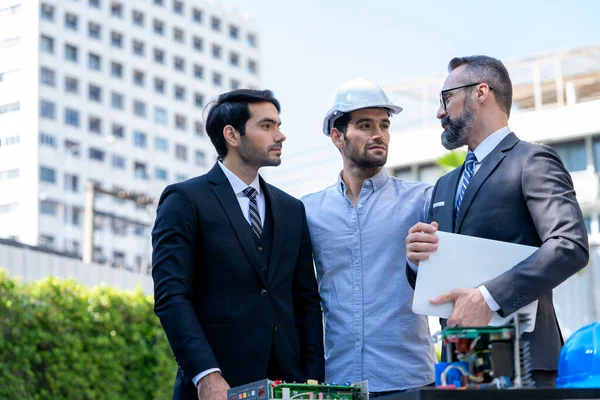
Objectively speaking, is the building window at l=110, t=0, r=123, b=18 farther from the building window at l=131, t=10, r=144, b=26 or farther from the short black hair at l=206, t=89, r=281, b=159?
the short black hair at l=206, t=89, r=281, b=159

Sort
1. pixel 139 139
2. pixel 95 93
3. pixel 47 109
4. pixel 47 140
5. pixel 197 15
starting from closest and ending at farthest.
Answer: pixel 47 140, pixel 47 109, pixel 95 93, pixel 139 139, pixel 197 15

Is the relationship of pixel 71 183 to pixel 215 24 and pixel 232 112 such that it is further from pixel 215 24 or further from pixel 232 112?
pixel 232 112

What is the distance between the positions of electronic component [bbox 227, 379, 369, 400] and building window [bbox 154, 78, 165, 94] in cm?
8585

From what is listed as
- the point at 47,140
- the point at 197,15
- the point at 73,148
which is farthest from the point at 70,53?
the point at 197,15

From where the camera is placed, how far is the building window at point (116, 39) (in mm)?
83750

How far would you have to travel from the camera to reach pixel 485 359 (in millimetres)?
2760

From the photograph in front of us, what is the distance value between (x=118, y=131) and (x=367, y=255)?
79961 mm

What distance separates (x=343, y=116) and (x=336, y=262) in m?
0.70

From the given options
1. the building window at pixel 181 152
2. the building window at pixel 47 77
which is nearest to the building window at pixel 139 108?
the building window at pixel 181 152

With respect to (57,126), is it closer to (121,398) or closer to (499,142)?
(121,398)

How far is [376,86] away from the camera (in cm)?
493

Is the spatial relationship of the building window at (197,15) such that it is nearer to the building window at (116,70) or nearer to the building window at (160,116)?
the building window at (160,116)

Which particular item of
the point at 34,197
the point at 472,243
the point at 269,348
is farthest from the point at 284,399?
the point at 34,197

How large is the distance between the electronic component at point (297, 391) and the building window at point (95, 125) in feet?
259
